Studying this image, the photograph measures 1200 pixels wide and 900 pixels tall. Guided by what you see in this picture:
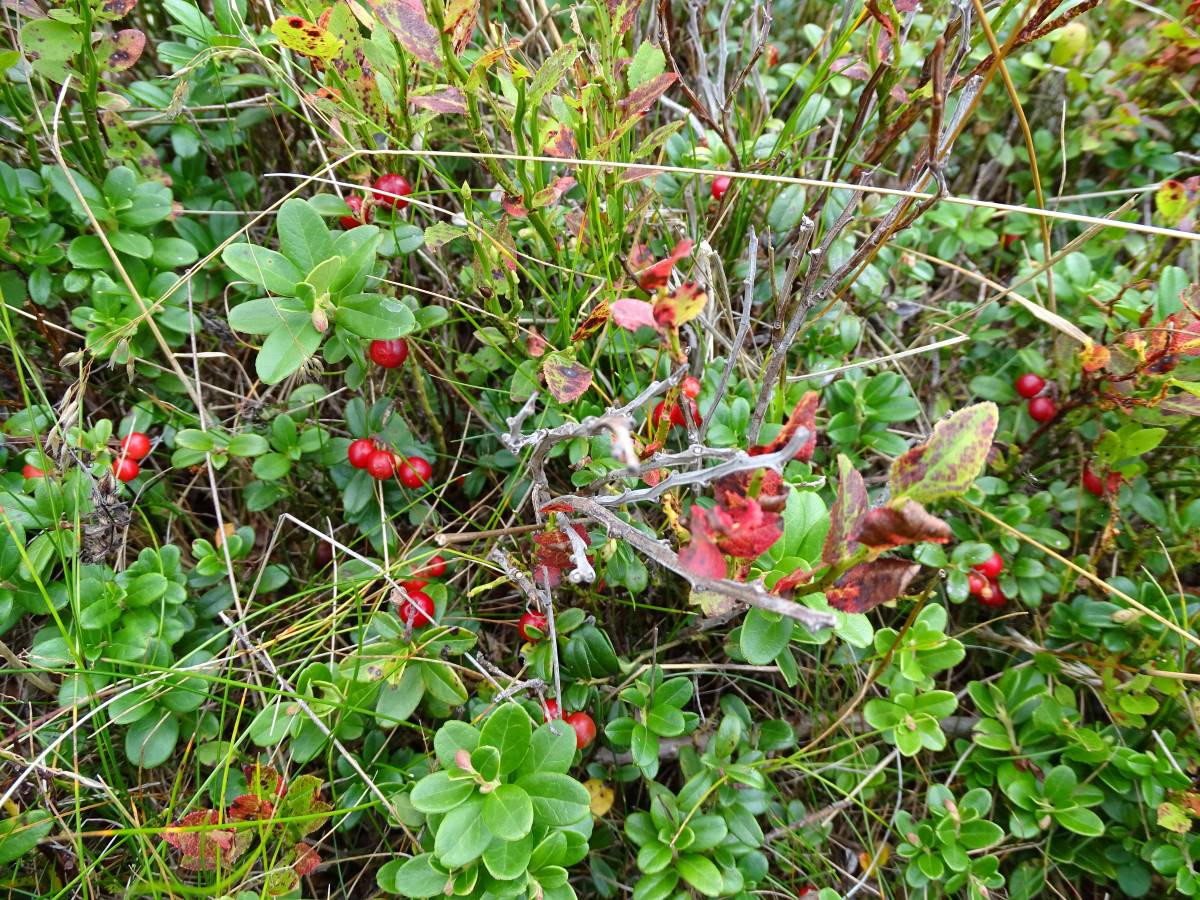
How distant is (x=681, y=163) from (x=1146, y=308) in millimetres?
1285

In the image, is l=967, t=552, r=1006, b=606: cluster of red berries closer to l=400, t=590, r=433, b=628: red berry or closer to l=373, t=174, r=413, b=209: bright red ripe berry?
l=400, t=590, r=433, b=628: red berry

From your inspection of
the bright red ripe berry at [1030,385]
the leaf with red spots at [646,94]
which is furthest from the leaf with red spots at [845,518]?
the bright red ripe berry at [1030,385]

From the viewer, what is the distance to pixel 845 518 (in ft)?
4.22

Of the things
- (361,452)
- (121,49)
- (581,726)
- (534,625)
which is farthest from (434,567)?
(121,49)

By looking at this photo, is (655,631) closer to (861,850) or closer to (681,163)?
(861,850)

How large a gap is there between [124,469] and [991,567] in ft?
7.11

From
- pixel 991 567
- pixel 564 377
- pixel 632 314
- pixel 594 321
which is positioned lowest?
pixel 991 567

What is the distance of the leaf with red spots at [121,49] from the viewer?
7.10 ft

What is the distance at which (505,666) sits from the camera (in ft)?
6.99

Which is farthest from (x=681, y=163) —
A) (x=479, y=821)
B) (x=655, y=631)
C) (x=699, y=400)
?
(x=479, y=821)

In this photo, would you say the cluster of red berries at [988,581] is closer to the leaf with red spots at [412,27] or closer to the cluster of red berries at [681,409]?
the cluster of red berries at [681,409]

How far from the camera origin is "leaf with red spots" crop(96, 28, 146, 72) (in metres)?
2.16

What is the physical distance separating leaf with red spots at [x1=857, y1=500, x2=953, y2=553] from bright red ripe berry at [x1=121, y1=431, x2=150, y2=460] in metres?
1.78

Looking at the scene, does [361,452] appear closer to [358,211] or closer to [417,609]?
[417,609]
